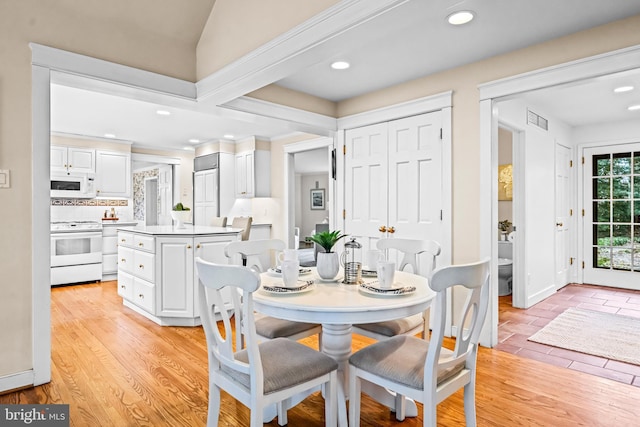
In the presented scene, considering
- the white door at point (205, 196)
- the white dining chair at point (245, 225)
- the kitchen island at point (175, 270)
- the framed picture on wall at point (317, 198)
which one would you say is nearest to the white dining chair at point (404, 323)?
the kitchen island at point (175, 270)

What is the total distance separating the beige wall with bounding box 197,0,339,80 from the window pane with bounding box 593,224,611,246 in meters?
5.65

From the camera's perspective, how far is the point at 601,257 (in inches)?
223

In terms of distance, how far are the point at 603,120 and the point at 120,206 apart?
783cm

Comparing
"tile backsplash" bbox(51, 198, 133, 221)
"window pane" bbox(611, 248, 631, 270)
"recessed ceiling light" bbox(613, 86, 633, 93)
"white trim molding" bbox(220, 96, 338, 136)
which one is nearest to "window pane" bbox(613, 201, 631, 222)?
"window pane" bbox(611, 248, 631, 270)

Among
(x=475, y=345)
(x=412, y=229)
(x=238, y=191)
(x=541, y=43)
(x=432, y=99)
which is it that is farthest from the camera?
(x=238, y=191)

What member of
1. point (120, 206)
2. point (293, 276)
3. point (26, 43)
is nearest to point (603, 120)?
point (293, 276)

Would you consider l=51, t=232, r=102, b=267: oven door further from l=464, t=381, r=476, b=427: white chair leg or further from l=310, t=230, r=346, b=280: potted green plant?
l=464, t=381, r=476, b=427: white chair leg

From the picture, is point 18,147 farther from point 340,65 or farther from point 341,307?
point 340,65

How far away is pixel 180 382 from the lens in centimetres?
247

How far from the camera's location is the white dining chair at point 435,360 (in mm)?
1495

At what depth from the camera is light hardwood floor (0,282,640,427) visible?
2.06 meters

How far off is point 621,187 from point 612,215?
16.3 inches

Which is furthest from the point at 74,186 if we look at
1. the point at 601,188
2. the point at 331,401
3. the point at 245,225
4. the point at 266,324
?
the point at 601,188

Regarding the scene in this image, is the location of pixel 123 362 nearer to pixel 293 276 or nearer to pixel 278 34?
pixel 293 276
